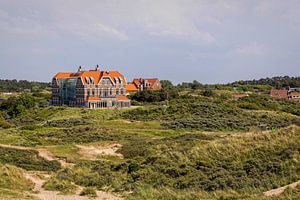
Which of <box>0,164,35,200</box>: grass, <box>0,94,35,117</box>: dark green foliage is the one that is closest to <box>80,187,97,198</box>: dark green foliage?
<box>0,164,35,200</box>: grass

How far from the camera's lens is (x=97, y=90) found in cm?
7050

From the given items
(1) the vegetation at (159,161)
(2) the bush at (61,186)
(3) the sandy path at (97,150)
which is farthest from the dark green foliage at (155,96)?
(2) the bush at (61,186)

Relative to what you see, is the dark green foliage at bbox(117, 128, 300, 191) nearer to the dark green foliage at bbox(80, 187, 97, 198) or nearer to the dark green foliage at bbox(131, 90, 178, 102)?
the dark green foliage at bbox(80, 187, 97, 198)

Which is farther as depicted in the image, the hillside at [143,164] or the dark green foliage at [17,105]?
the dark green foliage at [17,105]

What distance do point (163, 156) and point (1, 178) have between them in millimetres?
9647

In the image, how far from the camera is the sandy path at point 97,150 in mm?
35562

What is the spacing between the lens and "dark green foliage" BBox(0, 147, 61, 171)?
99.3 ft

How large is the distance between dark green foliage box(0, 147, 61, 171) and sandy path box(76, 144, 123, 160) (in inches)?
155

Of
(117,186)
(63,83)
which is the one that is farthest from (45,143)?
(63,83)

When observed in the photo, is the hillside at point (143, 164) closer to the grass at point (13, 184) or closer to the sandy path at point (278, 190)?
the grass at point (13, 184)

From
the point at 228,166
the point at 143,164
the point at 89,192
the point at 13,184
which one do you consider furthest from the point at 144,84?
the point at 89,192

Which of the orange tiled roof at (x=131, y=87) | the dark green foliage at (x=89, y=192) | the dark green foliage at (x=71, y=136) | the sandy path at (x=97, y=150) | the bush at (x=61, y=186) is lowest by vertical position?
the sandy path at (x=97, y=150)

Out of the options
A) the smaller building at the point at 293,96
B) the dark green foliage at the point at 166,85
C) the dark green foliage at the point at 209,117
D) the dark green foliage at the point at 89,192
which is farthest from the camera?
the dark green foliage at the point at 166,85

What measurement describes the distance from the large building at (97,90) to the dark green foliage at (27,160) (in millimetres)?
35218
